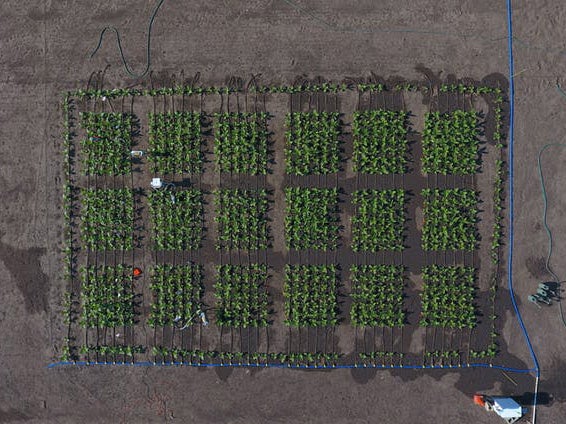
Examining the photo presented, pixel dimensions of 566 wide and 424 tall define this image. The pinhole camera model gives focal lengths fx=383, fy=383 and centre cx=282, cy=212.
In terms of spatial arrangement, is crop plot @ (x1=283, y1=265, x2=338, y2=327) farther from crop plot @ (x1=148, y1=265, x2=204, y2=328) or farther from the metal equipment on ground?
the metal equipment on ground

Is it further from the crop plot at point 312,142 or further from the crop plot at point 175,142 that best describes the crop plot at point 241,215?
the crop plot at point 312,142

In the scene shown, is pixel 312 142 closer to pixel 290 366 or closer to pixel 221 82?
pixel 221 82

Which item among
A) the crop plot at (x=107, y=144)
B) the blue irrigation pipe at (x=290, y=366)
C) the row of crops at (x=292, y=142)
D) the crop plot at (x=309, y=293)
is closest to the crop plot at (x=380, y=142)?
the row of crops at (x=292, y=142)

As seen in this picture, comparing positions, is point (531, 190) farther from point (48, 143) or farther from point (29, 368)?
point (29, 368)

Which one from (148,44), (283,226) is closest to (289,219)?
(283,226)

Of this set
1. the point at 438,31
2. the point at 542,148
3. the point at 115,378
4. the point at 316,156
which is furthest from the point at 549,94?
the point at 115,378
